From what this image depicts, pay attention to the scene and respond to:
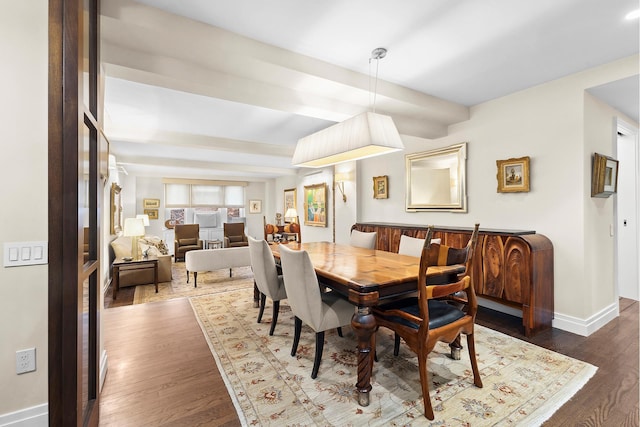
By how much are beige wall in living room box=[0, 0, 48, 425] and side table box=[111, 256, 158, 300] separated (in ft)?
10.2

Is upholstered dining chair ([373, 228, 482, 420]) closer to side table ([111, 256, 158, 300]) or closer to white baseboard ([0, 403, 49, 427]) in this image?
white baseboard ([0, 403, 49, 427])

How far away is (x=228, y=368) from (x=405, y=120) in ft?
10.4

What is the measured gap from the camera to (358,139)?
7.70 ft

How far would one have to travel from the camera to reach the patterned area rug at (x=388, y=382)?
5.37 feet

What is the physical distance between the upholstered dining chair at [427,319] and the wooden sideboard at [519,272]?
1216 mm

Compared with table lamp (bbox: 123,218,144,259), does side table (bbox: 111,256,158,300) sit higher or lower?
lower

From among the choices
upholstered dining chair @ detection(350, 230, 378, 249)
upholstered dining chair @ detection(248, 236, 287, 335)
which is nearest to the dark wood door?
upholstered dining chair @ detection(248, 236, 287, 335)

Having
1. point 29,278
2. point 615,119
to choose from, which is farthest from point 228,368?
point 615,119

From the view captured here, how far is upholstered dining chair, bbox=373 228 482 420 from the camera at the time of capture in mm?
1612

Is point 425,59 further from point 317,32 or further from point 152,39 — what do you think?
point 152,39

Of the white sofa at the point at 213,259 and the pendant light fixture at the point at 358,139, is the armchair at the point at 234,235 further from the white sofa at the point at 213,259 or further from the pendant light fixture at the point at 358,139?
the pendant light fixture at the point at 358,139

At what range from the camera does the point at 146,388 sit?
192 centimetres

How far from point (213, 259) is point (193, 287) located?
53 cm

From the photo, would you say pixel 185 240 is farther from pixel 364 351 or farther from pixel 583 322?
pixel 583 322
